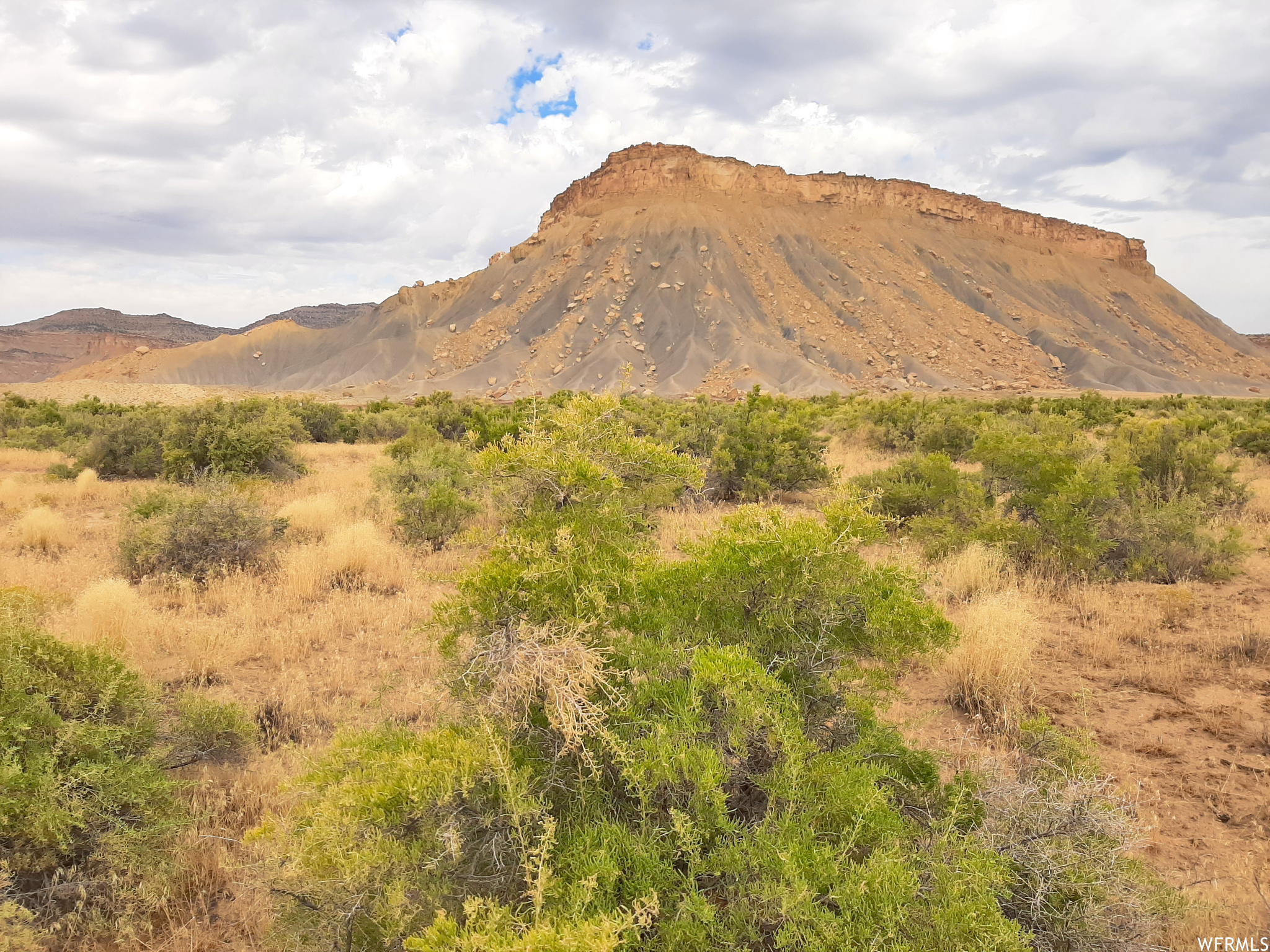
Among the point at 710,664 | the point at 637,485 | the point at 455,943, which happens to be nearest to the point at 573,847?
the point at 455,943

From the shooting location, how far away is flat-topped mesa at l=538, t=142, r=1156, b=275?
93.6 metres

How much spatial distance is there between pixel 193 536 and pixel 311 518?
1.62 meters

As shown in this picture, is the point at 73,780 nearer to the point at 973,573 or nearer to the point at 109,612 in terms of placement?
the point at 109,612

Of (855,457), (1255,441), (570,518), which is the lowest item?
(855,457)

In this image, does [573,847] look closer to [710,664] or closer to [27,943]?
[710,664]

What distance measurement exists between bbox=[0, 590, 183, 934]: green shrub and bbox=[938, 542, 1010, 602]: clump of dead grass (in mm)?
6438

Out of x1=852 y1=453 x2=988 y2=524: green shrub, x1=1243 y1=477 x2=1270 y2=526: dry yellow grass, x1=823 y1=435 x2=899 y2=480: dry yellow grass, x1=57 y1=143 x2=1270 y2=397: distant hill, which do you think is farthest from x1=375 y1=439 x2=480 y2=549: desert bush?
x1=57 y1=143 x2=1270 y2=397: distant hill

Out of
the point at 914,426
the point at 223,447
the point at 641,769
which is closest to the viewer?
the point at 641,769

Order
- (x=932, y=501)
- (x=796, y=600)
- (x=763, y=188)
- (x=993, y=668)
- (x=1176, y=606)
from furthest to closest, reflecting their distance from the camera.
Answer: (x=763, y=188) → (x=932, y=501) → (x=1176, y=606) → (x=993, y=668) → (x=796, y=600)

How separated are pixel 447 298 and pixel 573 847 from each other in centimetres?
9904

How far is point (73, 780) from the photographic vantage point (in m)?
2.93

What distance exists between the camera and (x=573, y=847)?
2.30 meters

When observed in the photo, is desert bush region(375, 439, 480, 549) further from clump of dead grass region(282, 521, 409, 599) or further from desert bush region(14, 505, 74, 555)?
desert bush region(14, 505, 74, 555)

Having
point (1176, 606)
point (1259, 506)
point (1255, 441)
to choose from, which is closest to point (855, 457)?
point (1259, 506)
